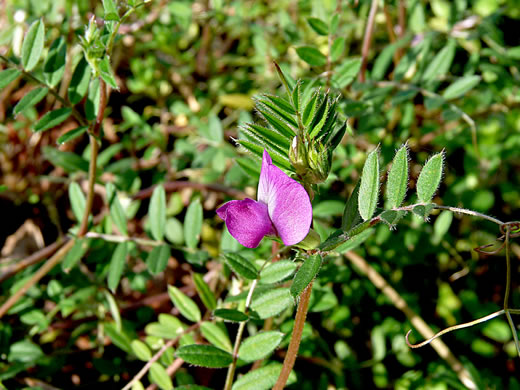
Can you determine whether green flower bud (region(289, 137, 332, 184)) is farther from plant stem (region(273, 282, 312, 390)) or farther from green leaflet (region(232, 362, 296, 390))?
green leaflet (region(232, 362, 296, 390))

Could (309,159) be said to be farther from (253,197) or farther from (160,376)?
(253,197)

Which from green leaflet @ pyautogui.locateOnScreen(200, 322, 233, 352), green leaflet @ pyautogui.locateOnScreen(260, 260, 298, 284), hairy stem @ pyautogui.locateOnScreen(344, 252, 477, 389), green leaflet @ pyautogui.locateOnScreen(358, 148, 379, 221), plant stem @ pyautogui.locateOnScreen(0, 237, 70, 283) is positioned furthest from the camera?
plant stem @ pyautogui.locateOnScreen(0, 237, 70, 283)

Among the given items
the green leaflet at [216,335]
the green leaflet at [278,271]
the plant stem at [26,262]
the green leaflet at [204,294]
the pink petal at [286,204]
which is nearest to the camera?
the pink petal at [286,204]

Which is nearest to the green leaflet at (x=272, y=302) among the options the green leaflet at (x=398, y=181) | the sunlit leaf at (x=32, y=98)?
the green leaflet at (x=398, y=181)

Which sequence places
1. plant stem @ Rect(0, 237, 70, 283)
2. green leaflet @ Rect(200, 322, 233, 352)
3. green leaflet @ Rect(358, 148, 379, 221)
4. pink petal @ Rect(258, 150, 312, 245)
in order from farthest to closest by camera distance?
plant stem @ Rect(0, 237, 70, 283), green leaflet @ Rect(200, 322, 233, 352), green leaflet @ Rect(358, 148, 379, 221), pink petal @ Rect(258, 150, 312, 245)

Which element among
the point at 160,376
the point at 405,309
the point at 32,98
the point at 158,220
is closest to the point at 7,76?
the point at 32,98

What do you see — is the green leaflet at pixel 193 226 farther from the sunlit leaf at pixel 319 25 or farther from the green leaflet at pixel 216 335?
the sunlit leaf at pixel 319 25

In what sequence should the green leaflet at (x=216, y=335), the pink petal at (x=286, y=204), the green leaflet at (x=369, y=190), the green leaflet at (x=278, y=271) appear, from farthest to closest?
the green leaflet at (x=216, y=335) < the green leaflet at (x=278, y=271) < the green leaflet at (x=369, y=190) < the pink petal at (x=286, y=204)

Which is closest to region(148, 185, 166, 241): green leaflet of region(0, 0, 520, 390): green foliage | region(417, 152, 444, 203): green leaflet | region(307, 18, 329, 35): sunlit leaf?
region(0, 0, 520, 390): green foliage
